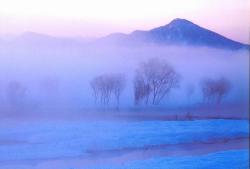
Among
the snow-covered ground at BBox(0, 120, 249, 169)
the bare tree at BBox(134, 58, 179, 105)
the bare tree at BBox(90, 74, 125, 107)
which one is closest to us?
the snow-covered ground at BBox(0, 120, 249, 169)

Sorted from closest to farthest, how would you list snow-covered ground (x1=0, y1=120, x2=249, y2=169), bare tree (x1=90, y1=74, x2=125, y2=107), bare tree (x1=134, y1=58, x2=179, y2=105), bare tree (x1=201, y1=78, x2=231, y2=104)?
snow-covered ground (x1=0, y1=120, x2=249, y2=169) → bare tree (x1=90, y1=74, x2=125, y2=107) → bare tree (x1=134, y1=58, x2=179, y2=105) → bare tree (x1=201, y1=78, x2=231, y2=104)

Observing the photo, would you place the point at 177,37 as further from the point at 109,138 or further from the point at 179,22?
the point at 109,138

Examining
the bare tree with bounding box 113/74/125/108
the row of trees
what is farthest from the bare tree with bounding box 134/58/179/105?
the bare tree with bounding box 113/74/125/108

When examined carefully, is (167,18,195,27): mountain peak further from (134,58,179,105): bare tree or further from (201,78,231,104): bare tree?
(201,78,231,104): bare tree

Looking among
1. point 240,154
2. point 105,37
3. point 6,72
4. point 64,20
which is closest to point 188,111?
point 240,154

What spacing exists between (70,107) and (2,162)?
56 cm

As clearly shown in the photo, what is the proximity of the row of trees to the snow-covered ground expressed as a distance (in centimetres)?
17

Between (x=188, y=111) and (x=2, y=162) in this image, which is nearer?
(x=2, y=162)

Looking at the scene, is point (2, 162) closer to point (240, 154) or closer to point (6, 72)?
point (6, 72)

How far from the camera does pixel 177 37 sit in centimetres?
355

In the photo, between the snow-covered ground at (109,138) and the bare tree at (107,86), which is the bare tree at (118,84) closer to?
the bare tree at (107,86)

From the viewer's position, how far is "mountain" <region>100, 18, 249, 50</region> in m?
3.42

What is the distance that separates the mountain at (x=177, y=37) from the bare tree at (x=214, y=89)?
26 cm

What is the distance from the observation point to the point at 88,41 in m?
3.37
